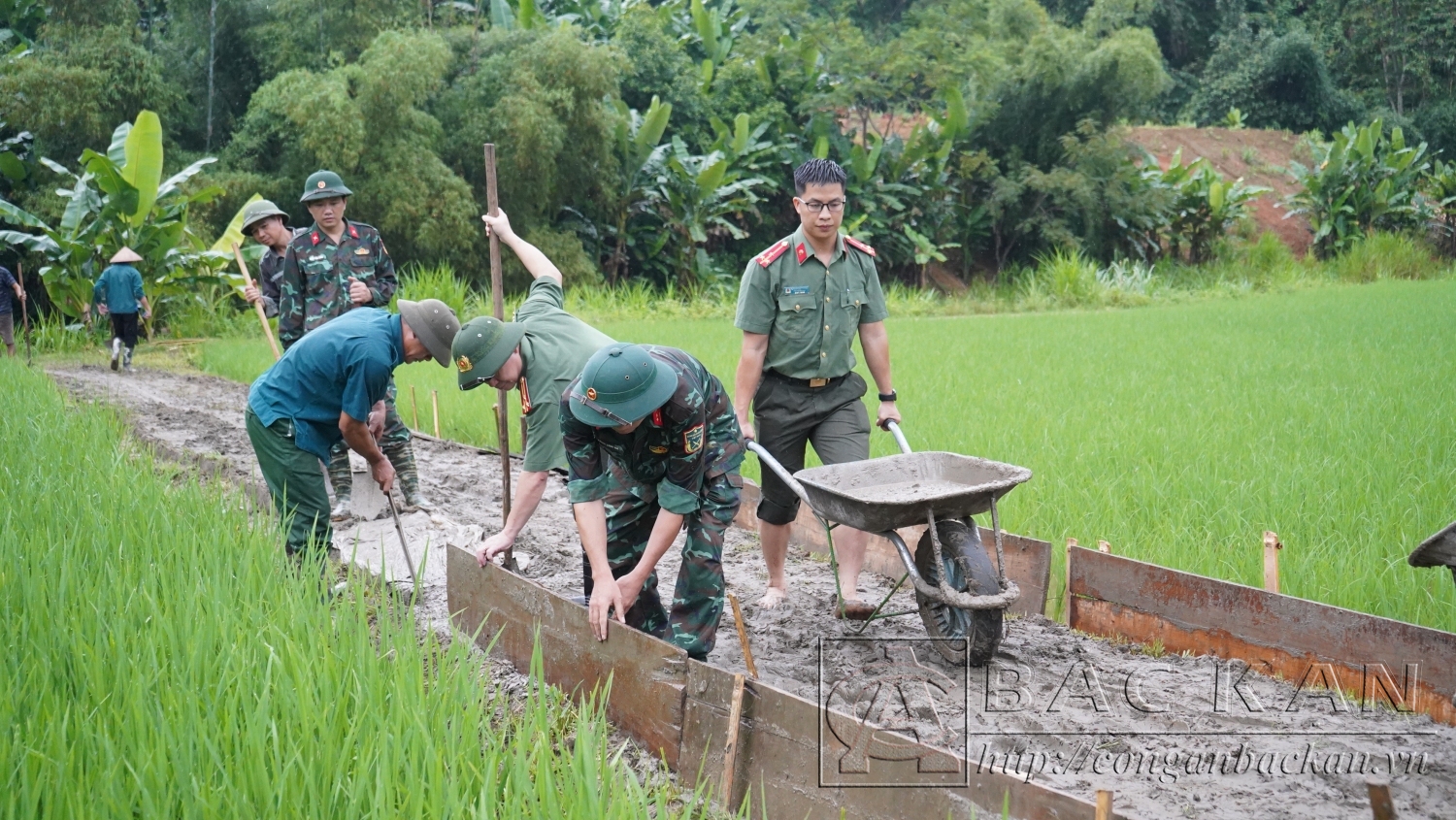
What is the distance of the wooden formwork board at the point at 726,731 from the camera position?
8.05 ft

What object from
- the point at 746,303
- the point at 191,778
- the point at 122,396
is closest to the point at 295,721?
the point at 191,778

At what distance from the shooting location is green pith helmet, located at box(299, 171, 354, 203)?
605 cm

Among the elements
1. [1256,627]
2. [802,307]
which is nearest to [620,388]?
[802,307]

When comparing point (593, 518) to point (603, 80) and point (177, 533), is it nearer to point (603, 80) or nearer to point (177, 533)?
point (177, 533)

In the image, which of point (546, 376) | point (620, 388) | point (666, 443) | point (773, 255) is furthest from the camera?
point (773, 255)

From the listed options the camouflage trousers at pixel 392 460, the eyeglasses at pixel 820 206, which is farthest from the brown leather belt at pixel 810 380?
the camouflage trousers at pixel 392 460

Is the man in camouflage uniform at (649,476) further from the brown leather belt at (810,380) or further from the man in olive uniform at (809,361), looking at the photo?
the brown leather belt at (810,380)

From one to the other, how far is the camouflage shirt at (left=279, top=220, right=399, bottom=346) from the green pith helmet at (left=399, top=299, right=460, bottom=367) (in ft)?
6.63

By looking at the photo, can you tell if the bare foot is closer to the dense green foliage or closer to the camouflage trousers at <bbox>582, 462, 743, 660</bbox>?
the camouflage trousers at <bbox>582, 462, 743, 660</bbox>

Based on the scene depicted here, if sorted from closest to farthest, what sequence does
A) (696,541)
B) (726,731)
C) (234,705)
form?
(234,705), (726,731), (696,541)

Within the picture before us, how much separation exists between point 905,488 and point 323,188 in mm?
3604

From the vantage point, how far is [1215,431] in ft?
21.7

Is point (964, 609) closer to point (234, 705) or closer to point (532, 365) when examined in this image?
point (532, 365)

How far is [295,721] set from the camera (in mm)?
2615
